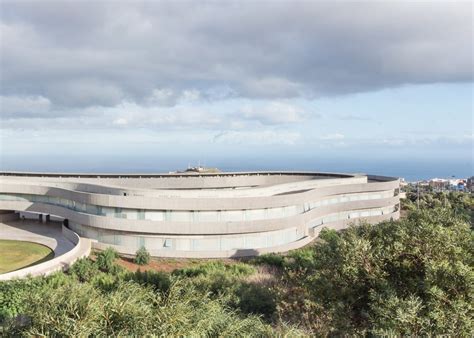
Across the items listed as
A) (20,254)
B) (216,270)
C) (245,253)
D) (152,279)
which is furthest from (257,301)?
(20,254)

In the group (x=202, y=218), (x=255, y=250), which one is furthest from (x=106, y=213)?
(x=255, y=250)

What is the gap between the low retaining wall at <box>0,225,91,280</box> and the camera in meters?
33.3

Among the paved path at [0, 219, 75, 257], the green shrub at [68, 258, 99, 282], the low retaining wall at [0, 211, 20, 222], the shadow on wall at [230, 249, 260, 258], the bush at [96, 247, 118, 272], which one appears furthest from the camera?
the low retaining wall at [0, 211, 20, 222]

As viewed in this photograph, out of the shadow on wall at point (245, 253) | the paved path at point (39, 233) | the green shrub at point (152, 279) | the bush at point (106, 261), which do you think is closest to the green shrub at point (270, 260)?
the shadow on wall at point (245, 253)

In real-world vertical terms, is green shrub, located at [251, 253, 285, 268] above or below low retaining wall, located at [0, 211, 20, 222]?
below

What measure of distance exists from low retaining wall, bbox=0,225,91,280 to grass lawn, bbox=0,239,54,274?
3.21 metres

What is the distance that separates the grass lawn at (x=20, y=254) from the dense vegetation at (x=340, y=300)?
1276cm

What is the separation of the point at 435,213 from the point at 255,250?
2507 centimetres

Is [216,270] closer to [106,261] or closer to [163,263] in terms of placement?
[163,263]

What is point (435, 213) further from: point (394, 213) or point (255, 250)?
point (394, 213)

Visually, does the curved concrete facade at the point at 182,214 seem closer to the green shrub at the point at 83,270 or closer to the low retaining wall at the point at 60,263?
the low retaining wall at the point at 60,263

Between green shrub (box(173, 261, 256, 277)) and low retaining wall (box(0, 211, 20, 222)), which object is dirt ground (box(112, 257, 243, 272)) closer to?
green shrub (box(173, 261, 256, 277))

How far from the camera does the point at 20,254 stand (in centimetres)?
4241

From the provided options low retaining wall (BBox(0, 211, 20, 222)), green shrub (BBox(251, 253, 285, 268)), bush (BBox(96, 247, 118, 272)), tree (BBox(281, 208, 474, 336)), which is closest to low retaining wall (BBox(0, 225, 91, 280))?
bush (BBox(96, 247, 118, 272))
